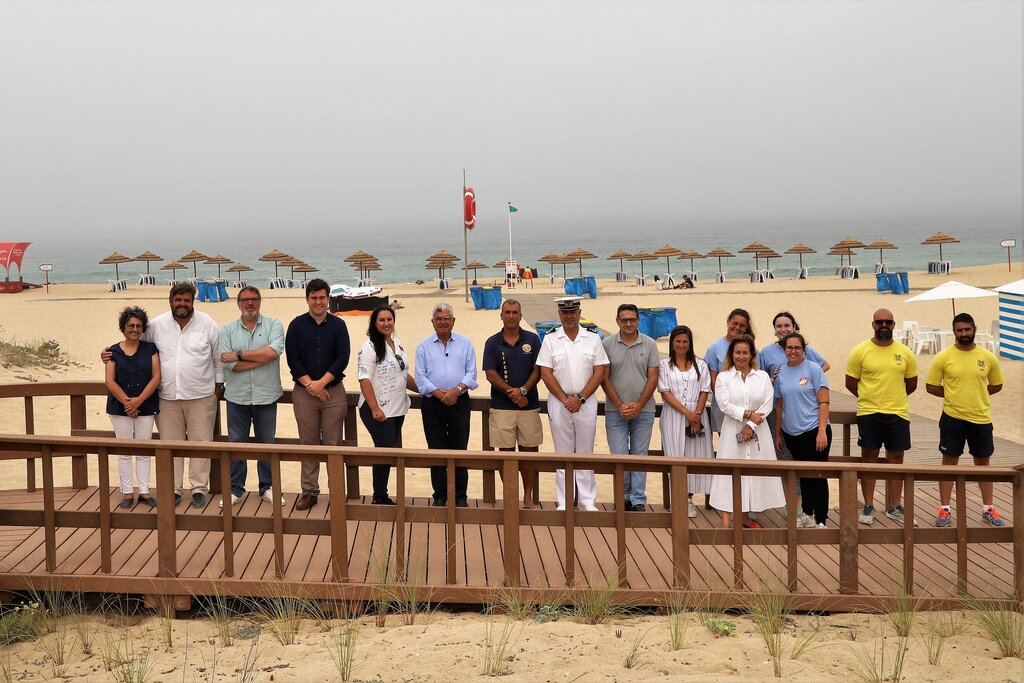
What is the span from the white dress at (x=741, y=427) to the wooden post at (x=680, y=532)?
3.46 feet

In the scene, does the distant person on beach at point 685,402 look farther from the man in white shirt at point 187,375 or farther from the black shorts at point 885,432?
the man in white shirt at point 187,375

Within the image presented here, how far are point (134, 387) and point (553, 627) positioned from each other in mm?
3293

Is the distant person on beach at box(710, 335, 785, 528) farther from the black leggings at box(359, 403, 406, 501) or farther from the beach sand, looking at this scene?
the black leggings at box(359, 403, 406, 501)

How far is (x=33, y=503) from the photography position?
657 cm

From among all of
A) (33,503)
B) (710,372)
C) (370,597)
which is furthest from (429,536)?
(33,503)

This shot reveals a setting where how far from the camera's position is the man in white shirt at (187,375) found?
6.41m

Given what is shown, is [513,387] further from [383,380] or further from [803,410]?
[803,410]

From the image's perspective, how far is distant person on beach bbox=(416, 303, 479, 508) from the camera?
6523 mm

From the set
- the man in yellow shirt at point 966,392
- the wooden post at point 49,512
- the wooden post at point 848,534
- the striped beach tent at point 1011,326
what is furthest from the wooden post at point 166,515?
the striped beach tent at point 1011,326

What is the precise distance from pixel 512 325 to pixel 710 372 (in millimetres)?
1415

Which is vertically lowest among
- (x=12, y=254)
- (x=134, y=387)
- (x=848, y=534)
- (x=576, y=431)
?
(x=848, y=534)

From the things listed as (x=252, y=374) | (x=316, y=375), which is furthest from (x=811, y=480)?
(x=252, y=374)

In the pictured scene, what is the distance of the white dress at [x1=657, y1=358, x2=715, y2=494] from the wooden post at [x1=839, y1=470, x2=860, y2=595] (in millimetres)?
1424

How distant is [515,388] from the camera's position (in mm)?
6543
